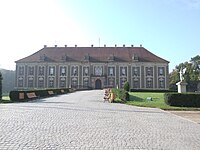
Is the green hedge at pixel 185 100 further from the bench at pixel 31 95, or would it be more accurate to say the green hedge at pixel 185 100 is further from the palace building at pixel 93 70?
the palace building at pixel 93 70

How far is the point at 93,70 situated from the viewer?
73375mm

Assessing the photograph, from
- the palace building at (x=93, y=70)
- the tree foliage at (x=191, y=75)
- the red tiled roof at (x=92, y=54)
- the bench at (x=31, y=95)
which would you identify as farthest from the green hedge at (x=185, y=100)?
the tree foliage at (x=191, y=75)

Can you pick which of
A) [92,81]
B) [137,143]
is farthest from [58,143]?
[92,81]

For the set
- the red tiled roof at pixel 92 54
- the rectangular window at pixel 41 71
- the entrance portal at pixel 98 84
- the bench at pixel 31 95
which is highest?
the red tiled roof at pixel 92 54

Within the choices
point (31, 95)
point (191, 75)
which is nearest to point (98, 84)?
point (191, 75)

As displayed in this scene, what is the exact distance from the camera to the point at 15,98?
86.0 ft

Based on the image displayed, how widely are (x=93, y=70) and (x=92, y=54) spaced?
15.7 ft

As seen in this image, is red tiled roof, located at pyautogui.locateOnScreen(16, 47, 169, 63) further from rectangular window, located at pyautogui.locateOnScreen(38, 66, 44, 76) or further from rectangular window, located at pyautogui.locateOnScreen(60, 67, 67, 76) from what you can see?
rectangular window, located at pyautogui.locateOnScreen(60, 67, 67, 76)

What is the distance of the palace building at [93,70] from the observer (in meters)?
71.9

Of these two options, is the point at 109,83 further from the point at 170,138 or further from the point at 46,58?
the point at 170,138

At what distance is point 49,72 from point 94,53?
44.5 feet

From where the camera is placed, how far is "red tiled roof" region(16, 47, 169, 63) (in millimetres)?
73062

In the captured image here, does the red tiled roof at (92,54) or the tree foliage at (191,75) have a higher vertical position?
the red tiled roof at (92,54)

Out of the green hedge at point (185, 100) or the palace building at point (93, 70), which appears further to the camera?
the palace building at point (93, 70)
